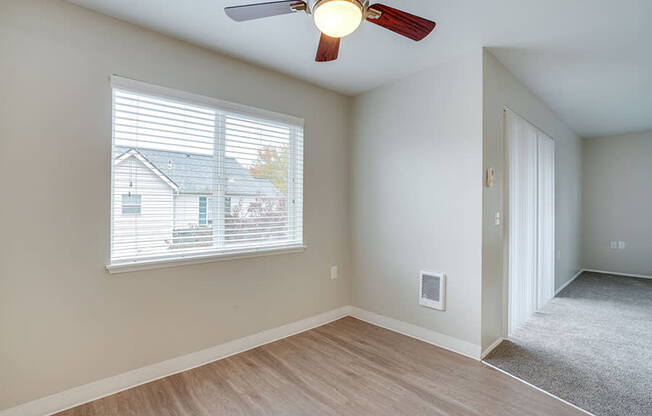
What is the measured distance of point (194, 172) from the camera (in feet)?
8.11

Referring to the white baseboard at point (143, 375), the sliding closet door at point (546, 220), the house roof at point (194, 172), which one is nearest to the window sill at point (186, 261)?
the house roof at point (194, 172)

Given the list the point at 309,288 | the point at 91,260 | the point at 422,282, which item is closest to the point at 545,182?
the point at 422,282

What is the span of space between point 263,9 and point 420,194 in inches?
81.0

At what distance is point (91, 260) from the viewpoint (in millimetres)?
2004

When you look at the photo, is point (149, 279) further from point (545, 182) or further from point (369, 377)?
point (545, 182)

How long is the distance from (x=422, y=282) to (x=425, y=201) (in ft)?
2.50

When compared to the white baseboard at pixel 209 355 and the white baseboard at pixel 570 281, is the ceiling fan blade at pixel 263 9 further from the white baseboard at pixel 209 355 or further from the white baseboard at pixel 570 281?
the white baseboard at pixel 570 281

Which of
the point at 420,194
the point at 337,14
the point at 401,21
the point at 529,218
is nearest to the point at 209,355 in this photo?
the point at 420,194

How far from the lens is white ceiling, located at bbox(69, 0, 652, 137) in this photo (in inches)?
78.4

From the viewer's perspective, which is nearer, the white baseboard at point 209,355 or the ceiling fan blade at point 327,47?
the ceiling fan blade at point 327,47

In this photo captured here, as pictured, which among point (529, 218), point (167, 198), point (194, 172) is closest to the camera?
point (167, 198)

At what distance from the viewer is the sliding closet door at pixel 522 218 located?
3033mm

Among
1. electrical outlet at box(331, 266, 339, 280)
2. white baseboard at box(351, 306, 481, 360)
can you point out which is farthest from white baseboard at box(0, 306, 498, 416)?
electrical outlet at box(331, 266, 339, 280)

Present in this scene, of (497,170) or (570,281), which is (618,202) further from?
(497,170)
